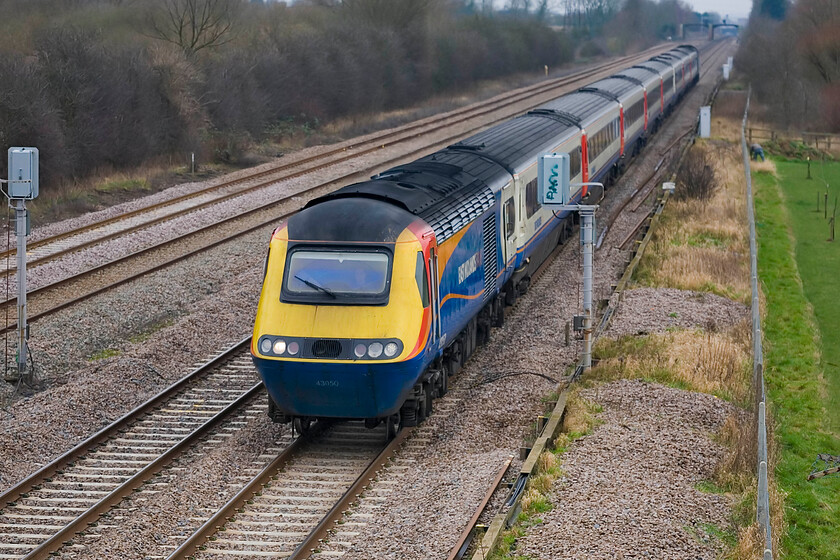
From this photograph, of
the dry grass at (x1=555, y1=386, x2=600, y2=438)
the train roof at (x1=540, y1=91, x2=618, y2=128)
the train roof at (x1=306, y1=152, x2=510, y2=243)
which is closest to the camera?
the dry grass at (x1=555, y1=386, x2=600, y2=438)

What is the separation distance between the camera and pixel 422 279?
13.1 m

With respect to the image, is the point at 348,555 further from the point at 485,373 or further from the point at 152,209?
the point at 152,209

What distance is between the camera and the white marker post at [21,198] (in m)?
15.7

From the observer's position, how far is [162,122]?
37.6m

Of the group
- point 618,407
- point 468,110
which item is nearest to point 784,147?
point 468,110

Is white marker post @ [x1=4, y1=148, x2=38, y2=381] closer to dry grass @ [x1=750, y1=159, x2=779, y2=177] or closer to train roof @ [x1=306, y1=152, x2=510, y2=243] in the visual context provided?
train roof @ [x1=306, y1=152, x2=510, y2=243]

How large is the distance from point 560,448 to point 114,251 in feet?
46.2

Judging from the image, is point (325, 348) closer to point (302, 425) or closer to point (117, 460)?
point (302, 425)

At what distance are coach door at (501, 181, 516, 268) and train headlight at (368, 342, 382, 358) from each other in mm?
5992

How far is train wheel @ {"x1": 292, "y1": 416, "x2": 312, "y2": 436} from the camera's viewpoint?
13547 millimetres

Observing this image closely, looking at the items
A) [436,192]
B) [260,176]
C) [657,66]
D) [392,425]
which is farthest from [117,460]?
[657,66]

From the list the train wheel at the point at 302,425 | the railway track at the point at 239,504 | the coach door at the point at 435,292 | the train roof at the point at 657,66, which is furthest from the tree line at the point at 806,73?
the train wheel at the point at 302,425

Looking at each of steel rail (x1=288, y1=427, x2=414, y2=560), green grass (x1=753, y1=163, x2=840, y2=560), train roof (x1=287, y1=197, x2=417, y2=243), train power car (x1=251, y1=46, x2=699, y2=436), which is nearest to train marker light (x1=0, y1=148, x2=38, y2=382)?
train power car (x1=251, y1=46, x2=699, y2=436)

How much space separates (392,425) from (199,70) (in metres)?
32.2
